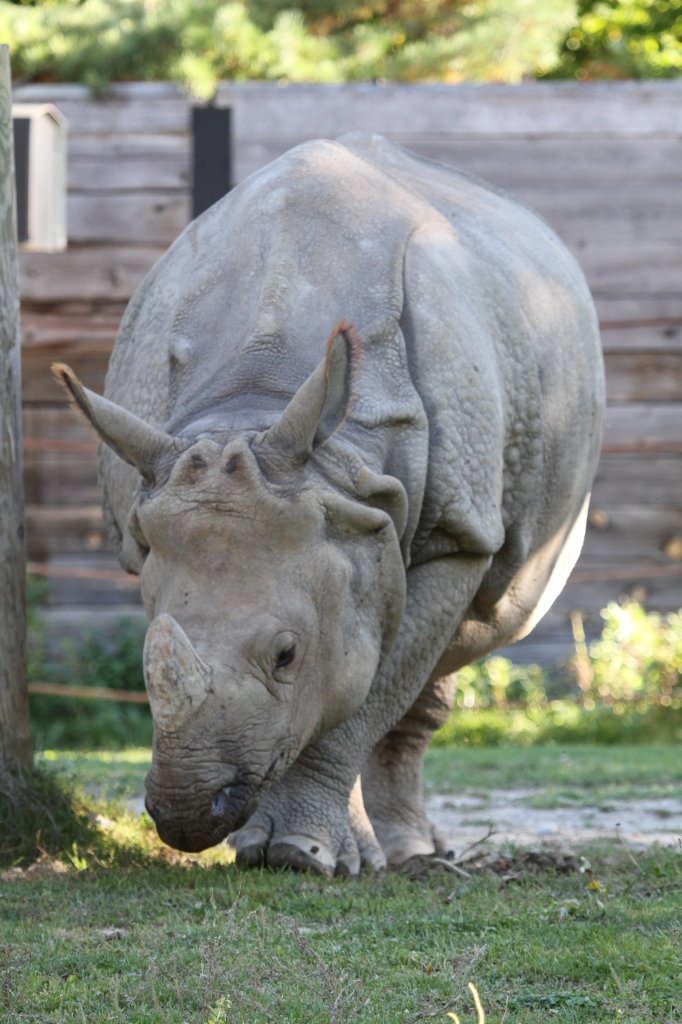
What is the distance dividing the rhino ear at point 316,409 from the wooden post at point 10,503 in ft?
4.56

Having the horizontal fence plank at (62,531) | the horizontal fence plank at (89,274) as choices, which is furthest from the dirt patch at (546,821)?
the horizontal fence plank at (89,274)

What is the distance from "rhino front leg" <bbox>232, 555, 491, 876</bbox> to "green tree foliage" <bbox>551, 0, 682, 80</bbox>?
12.4m

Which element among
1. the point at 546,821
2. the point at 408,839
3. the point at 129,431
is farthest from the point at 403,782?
the point at 129,431

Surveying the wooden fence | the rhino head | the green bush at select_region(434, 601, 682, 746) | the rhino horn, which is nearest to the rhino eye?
the rhino head

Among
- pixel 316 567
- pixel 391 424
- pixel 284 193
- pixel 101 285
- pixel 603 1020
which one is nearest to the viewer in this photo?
pixel 603 1020

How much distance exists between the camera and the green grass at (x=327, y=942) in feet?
12.2

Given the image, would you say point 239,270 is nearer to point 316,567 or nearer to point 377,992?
point 316,567

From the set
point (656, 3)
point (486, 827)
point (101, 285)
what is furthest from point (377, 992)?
point (656, 3)

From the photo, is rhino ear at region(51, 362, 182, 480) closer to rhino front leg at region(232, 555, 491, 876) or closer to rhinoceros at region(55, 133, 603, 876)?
rhinoceros at region(55, 133, 603, 876)

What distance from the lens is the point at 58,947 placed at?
14.0ft

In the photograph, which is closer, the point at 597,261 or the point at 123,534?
the point at 123,534

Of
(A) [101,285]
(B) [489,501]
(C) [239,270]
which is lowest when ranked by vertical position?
(A) [101,285]

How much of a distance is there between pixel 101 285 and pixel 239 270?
6835 millimetres

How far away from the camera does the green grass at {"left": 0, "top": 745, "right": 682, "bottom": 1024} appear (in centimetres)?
372
